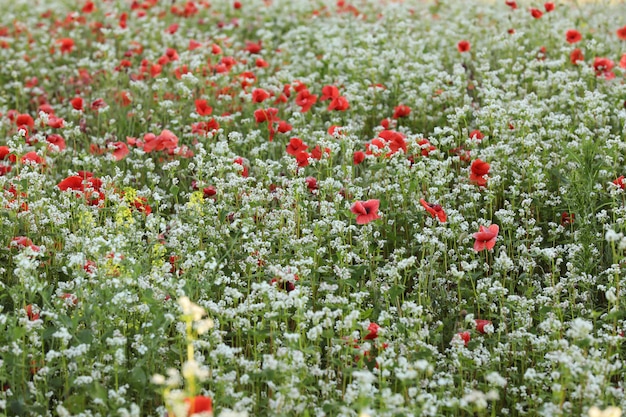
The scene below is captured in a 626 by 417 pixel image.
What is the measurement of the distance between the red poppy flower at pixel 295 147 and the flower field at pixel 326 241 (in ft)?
0.42

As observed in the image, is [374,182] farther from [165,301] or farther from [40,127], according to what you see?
[40,127]

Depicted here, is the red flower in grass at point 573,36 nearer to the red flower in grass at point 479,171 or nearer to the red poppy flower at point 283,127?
the red flower in grass at point 479,171

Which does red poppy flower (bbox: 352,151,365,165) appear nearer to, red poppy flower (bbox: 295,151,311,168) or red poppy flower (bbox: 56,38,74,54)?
red poppy flower (bbox: 295,151,311,168)

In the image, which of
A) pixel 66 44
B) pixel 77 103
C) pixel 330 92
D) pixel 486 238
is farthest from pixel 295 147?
pixel 66 44

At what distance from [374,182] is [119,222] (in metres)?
1.84

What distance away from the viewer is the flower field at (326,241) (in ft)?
13.2

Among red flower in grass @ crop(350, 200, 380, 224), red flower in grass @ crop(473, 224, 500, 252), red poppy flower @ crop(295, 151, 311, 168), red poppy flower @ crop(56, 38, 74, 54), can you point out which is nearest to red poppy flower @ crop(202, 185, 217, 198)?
red poppy flower @ crop(295, 151, 311, 168)

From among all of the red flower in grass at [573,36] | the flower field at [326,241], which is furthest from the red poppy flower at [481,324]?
the red flower in grass at [573,36]

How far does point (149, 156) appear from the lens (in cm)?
676

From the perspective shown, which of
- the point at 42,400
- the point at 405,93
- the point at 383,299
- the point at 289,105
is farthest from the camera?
the point at 289,105

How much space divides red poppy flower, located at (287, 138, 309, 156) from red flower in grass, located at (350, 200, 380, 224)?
1.12 meters

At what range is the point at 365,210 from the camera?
5004 mm

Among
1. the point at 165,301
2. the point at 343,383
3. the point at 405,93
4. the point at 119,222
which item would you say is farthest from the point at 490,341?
the point at 405,93

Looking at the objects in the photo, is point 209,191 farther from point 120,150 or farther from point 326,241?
point 120,150
